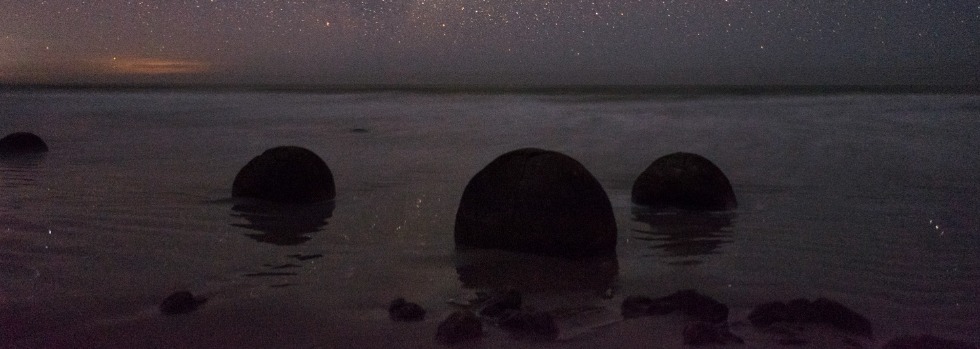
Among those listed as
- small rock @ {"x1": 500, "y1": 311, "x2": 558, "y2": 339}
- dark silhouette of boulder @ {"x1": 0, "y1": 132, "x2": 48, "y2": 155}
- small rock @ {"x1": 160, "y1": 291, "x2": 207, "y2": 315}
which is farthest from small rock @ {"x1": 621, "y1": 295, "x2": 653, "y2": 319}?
dark silhouette of boulder @ {"x1": 0, "y1": 132, "x2": 48, "y2": 155}

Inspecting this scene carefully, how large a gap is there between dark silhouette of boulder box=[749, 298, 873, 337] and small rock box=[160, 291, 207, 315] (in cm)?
303

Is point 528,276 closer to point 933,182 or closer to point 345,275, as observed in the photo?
point 345,275

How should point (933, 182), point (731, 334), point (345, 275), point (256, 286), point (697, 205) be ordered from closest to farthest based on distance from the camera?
point (731, 334), point (256, 286), point (345, 275), point (697, 205), point (933, 182)

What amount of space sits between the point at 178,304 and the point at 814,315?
11.1ft

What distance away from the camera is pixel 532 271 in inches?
206

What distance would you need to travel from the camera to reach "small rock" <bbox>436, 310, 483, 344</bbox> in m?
3.84

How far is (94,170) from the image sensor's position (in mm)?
11258

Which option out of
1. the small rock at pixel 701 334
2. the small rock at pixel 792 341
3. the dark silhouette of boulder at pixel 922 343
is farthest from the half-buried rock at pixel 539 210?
the dark silhouette of boulder at pixel 922 343

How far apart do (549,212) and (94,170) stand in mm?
8322

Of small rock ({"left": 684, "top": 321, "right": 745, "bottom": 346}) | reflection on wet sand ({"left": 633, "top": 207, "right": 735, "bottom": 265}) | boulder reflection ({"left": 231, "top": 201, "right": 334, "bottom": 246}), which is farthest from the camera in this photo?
boulder reflection ({"left": 231, "top": 201, "right": 334, "bottom": 246})

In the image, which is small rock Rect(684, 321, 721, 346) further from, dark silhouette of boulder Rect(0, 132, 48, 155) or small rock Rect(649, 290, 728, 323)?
dark silhouette of boulder Rect(0, 132, 48, 155)

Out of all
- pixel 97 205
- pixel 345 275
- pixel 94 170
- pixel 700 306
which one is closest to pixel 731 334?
pixel 700 306

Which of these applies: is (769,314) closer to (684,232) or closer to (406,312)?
(406,312)

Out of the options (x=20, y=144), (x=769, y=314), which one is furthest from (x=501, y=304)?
(x=20, y=144)
